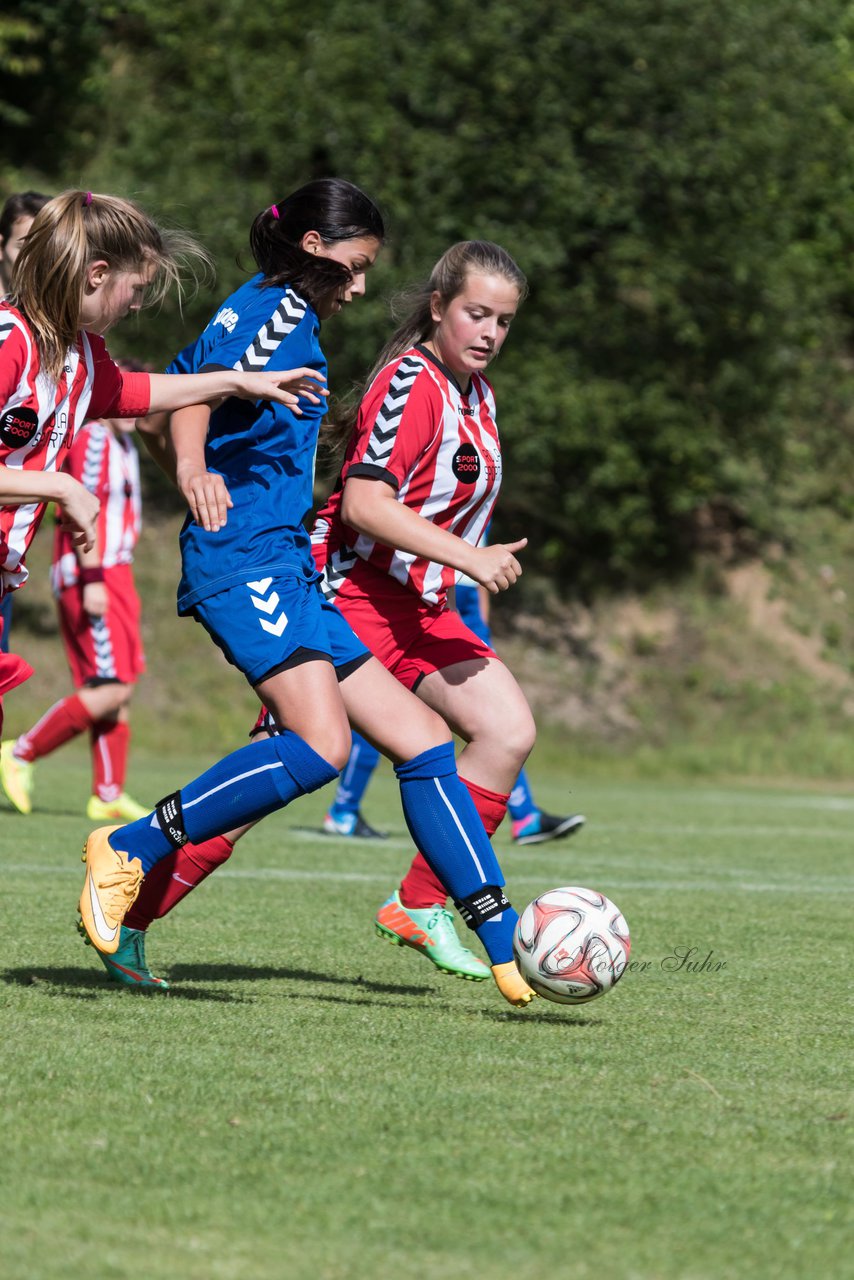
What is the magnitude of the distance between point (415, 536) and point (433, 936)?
112 cm

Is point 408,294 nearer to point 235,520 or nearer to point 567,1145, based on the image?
point 235,520

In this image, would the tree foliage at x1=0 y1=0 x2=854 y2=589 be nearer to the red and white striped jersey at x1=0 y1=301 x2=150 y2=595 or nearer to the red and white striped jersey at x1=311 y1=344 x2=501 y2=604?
the red and white striped jersey at x1=311 y1=344 x2=501 y2=604

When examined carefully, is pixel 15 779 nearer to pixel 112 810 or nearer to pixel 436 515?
pixel 112 810

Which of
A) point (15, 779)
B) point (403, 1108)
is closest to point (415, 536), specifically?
point (403, 1108)

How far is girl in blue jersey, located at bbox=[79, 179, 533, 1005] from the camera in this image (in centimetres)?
413

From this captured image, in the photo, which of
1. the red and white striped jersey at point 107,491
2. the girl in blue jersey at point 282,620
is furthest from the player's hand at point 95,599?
the girl in blue jersey at point 282,620

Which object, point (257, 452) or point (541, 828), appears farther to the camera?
point (541, 828)

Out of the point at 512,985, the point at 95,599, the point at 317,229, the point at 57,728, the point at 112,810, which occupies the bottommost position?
the point at 112,810

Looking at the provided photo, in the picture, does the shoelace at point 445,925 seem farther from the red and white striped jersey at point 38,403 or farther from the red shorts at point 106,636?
the red shorts at point 106,636

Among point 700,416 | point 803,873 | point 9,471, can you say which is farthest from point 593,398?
point 9,471

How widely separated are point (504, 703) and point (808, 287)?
1729 centimetres

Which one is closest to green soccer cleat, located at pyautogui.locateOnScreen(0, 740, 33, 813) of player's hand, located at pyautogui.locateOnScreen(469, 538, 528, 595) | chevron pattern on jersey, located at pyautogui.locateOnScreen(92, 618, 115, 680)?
chevron pattern on jersey, located at pyautogui.locateOnScreen(92, 618, 115, 680)

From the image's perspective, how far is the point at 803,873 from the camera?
7.98 m

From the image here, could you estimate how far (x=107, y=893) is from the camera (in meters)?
4.10
